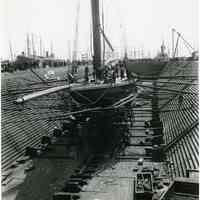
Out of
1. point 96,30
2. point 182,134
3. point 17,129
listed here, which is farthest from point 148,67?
point 17,129

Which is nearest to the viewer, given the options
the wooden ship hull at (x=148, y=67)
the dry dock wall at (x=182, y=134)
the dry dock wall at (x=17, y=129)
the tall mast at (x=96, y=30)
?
the dry dock wall at (x=182, y=134)

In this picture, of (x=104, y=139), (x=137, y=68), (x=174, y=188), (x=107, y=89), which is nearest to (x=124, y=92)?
(x=107, y=89)

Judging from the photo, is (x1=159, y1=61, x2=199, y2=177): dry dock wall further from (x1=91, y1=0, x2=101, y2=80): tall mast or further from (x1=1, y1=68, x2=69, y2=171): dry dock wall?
(x1=1, y1=68, x2=69, y2=171): dry dock wall

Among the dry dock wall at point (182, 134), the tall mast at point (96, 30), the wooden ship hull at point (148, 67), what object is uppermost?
the tall mast at point (96, 30)

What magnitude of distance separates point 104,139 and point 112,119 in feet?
4.49

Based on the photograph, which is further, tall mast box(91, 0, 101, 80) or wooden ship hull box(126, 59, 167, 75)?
wooden ship hull box(126, 59, 167, 75)

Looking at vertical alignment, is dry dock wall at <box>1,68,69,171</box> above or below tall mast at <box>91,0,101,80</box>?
below

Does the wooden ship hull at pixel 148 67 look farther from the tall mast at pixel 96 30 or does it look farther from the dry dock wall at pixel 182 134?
the tall mast at pixel 96 30

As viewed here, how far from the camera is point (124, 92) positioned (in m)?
17.9

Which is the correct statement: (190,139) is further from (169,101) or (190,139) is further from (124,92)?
(169,101)

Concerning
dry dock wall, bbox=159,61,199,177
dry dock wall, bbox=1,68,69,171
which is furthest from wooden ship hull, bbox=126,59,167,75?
dry dock wall, bbox=1,68,69,171

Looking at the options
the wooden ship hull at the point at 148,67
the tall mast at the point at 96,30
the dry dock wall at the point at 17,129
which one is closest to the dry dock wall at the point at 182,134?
the tall mast at the point at 96,30

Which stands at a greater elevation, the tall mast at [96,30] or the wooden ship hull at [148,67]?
the tall mast at [96,30]

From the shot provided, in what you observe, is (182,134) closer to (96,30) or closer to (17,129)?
(96,30)
